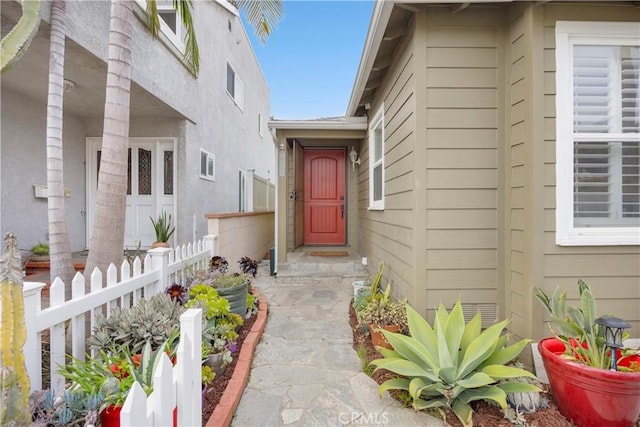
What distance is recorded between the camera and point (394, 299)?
11.0 ft

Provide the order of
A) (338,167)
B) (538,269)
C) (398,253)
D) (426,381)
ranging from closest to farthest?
(426,381)
(538,269)
(398,253)
(338,167)

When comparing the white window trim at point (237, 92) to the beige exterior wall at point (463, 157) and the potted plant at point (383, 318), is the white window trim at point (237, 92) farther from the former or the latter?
the potted plant at point (383, 318)

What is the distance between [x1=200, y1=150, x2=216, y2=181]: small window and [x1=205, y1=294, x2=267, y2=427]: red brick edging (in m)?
4.22

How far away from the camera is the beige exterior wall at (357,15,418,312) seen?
8.71 ft

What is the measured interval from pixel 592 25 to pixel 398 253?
232 centimetres

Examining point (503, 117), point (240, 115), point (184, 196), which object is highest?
point (240, 115)

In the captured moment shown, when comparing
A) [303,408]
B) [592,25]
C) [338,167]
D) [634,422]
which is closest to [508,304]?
[634,422]

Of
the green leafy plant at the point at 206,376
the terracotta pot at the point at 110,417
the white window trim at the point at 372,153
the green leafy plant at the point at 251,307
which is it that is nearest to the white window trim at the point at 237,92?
the white window trim at the point at 372,153

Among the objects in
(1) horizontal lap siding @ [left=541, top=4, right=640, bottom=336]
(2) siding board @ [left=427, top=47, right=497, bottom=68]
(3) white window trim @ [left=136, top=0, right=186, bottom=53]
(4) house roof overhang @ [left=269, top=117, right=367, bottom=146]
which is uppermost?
(3) white window trim @ [left=136, top=0, right=186, bottom=53]

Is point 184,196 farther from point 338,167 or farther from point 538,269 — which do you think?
point 538,269

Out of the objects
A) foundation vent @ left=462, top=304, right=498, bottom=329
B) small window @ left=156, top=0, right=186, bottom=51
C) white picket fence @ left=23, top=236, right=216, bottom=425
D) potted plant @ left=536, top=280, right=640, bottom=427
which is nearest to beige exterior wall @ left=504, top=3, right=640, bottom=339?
foundation vent @ left=462, top=304, right=498, bottom=329

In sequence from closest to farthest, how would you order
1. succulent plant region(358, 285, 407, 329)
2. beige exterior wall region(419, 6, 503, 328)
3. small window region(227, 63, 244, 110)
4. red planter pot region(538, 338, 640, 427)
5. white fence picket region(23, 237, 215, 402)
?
white fence picket region(23, 237, 215, 402) → red planter pot region(538, 338, 640, 427) → beige exterior wall region(419, 6, 503, 328) → succulent plant region(358, 285, 407, 329) → small window region(227, 63, 244, 110)

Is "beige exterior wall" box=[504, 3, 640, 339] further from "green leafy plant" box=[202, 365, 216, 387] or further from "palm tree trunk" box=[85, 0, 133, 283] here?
"palm tree trunk" box=[85, 0, 133, 283]

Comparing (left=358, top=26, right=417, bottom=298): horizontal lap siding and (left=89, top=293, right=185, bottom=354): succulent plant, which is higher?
(left=358, top=26, right=417, bottom=298): horizontal lap siding
